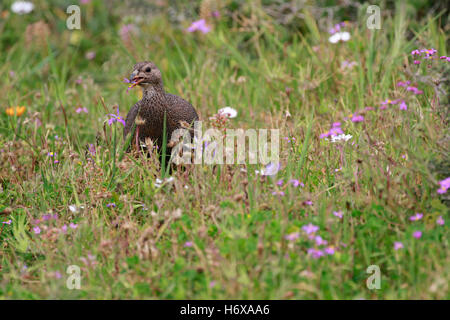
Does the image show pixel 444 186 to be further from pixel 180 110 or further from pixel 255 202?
pixel 180 110

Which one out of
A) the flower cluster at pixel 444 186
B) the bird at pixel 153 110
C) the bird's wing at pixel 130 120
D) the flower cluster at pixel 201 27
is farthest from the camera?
the flower cluster at pixel 201 27

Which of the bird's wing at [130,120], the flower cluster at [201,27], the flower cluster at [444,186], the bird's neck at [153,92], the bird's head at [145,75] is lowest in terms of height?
the flower cluster at [444,186]

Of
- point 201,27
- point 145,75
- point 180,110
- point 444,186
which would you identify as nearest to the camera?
point 444,186

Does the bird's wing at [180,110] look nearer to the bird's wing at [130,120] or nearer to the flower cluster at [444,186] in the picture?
the bird's wing at [130,120]

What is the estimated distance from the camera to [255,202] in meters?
3.16

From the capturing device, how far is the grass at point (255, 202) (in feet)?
8.91

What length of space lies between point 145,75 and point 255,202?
56.2 inches

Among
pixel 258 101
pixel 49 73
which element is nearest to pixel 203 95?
pixel 258 101

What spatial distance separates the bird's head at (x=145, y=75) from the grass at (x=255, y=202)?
0.46 m

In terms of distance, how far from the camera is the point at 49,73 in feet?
20.9

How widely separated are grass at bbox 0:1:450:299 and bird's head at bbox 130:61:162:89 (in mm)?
457

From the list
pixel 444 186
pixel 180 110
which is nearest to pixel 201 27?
pixel 180 110

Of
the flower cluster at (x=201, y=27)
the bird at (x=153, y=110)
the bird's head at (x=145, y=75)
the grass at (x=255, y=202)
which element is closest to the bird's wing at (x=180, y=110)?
the bird at (x=153, y=110)
